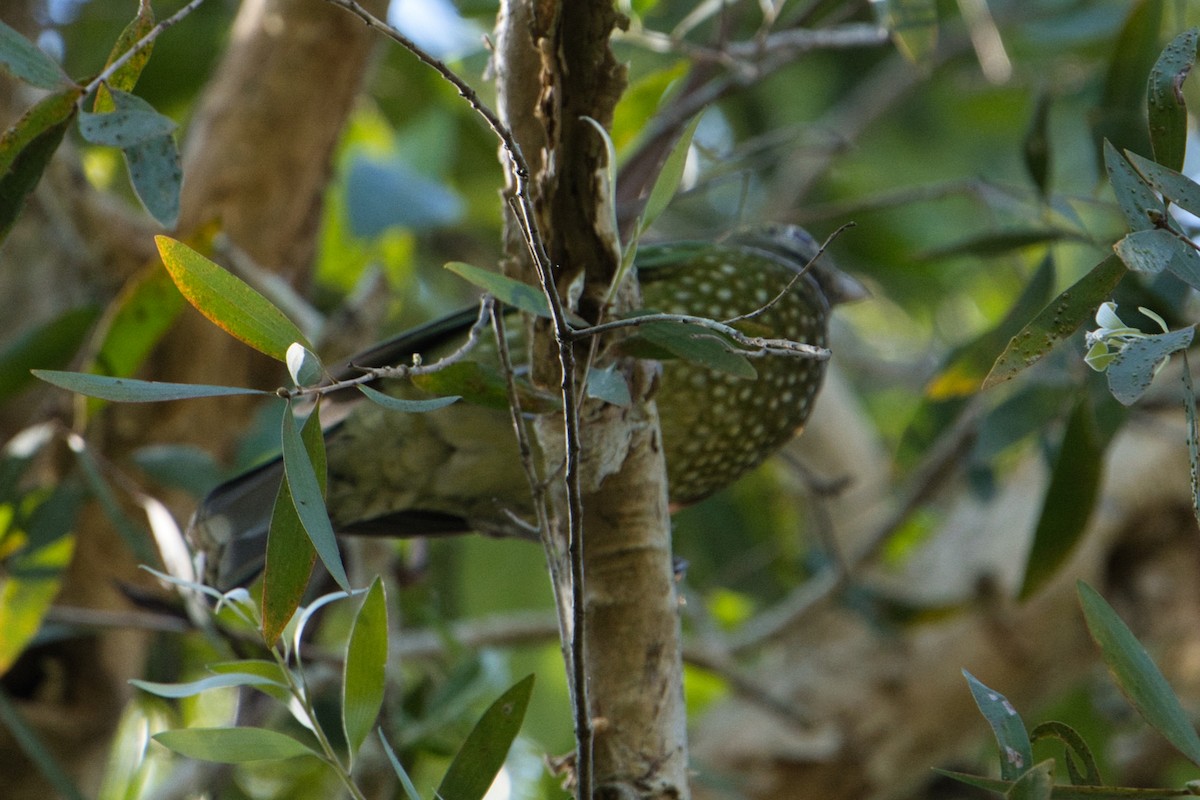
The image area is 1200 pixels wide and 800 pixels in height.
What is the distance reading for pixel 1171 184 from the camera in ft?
3.08

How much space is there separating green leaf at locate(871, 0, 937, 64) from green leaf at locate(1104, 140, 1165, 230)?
0.79 m

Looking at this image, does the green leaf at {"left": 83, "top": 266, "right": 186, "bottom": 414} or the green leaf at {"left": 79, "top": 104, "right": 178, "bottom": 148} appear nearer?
the green leaf at {"left": 79, "top": 104, "right": 178, "bottom": 148}

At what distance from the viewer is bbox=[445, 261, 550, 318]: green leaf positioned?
3.03 ft

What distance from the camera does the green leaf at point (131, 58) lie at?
1.02m

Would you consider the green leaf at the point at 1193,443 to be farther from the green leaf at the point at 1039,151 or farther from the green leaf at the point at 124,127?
the green leaf at the point at 1039,151

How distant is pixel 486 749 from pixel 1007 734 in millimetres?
452

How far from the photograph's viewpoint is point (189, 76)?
11.2 feet

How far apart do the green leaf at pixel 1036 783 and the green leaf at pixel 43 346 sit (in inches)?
62.9

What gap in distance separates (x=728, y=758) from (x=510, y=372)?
6.31 feet

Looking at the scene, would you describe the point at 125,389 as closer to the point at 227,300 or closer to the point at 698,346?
the point at 227,300

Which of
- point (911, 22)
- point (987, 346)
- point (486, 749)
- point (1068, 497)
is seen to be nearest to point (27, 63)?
point (486, 749)

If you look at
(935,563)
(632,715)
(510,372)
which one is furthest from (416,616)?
(510,372)

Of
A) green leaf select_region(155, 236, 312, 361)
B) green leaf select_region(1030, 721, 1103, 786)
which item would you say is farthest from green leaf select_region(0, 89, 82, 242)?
green leaf select_region(1030, 721, 1103, 786)

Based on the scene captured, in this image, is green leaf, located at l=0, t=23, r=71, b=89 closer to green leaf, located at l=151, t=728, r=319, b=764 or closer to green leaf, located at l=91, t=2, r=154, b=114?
green leaf, located at l=91, t=2, r=154, b=114
